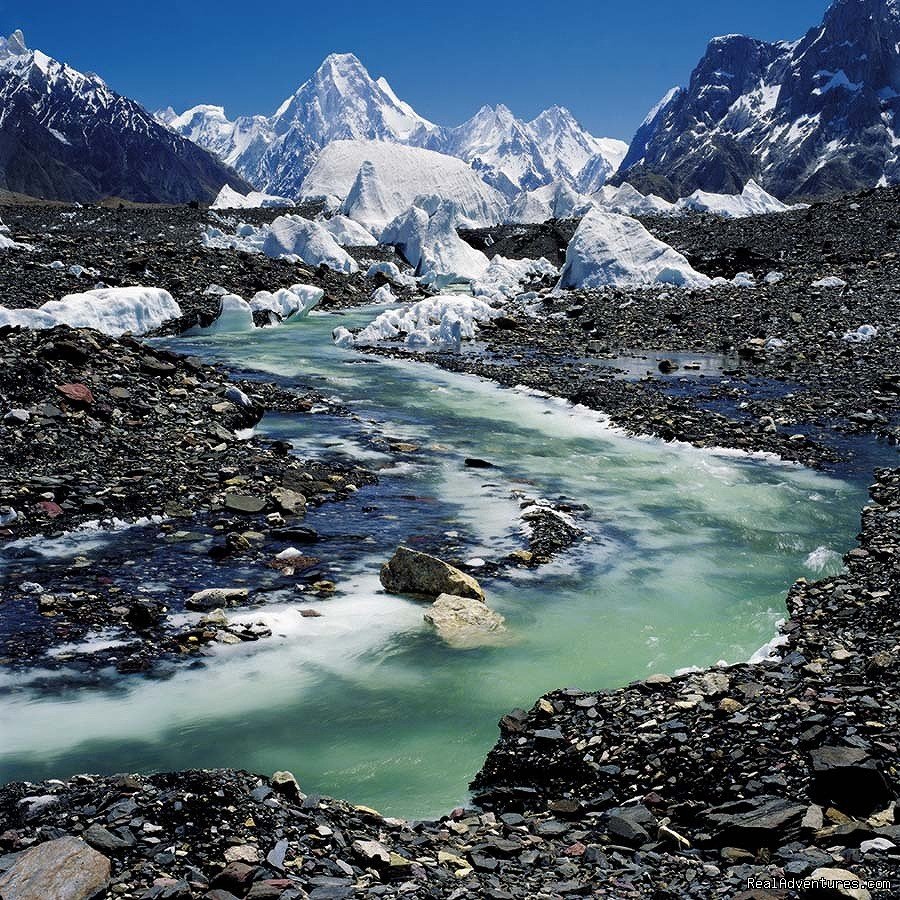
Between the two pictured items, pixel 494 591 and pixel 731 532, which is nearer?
pixel 494 591

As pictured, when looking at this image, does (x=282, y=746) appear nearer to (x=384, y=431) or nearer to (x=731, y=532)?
(x=731, y=532)

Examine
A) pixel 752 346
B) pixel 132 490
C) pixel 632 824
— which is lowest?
pixel 632 824

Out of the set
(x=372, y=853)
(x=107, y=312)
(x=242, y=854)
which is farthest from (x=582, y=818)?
(x=107, y=312)

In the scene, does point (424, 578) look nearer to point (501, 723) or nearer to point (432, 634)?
point (432, 634)

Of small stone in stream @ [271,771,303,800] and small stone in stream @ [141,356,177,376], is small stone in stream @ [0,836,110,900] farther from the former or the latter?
small stone in stream @ [141,356,177,376]

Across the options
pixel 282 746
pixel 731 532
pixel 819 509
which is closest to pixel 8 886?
pixel 282 746

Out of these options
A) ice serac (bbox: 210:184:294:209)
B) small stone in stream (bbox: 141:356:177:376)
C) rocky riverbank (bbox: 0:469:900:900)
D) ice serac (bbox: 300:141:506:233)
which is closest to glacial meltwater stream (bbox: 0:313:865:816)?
rocky riverbank (bbox: 0:469:900:900)
